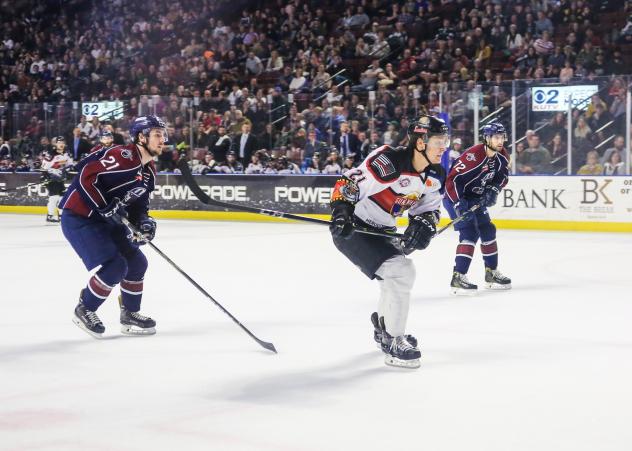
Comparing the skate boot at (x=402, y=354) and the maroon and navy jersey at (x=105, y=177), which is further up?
the maroon and navy jersey at (x=105, y=177)

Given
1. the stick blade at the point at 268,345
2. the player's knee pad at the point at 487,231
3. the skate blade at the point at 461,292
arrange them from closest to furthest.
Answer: the stick blade at the point at 268,345 < the skate blade at the point at 461,292 < the player's knee pad at the point at 487,231

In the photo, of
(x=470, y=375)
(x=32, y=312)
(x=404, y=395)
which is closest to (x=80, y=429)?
(x=404, y=395)

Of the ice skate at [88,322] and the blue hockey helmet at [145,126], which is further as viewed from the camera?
the ice skate at [88,322]

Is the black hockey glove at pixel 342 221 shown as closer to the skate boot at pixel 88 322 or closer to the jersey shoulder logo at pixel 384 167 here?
the jersey shoulder logo at pixel 384 167

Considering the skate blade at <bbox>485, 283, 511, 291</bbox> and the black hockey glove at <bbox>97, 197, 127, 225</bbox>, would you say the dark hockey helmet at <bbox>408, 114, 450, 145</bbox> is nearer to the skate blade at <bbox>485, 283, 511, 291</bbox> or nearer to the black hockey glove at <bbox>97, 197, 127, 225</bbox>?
the black hockey glove at <bbox>97, 197, 127, 225</bbox>

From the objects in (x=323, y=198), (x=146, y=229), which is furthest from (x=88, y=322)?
(x=323, y=198)

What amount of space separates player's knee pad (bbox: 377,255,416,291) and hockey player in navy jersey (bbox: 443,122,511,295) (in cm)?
301

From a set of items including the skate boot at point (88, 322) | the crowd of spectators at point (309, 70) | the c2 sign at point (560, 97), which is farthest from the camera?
the crowd of spectators at point (309, 70)

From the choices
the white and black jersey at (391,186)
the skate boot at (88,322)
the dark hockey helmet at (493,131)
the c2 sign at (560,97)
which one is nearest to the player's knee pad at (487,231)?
the dark hockey helmet at (493,131)

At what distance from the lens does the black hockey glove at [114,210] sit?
226 inches

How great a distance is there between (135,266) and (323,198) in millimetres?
9214

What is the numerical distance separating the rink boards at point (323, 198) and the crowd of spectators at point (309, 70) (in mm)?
220

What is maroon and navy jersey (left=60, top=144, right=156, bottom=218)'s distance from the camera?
5.71 metres

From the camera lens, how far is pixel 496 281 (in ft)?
27.1
